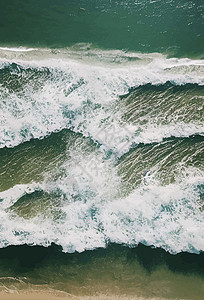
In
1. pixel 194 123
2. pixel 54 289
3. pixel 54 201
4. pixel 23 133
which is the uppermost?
pixel 194 123

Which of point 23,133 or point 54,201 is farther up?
point 23,133

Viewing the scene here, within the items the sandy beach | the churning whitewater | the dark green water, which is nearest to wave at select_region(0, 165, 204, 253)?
the churning whitewater

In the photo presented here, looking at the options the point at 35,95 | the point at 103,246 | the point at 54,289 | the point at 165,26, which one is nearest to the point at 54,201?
the point at 103,246

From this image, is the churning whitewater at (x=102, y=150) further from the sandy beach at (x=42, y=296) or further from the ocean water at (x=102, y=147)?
the sandy beach at (x=42, y=296)

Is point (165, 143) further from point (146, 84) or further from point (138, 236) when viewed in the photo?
point (138, 236)

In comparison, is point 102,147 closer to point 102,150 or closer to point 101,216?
point 102,150

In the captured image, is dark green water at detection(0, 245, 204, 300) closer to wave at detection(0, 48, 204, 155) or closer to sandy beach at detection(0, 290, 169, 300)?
sandy beach at detection(0, 290, 169, 300)
